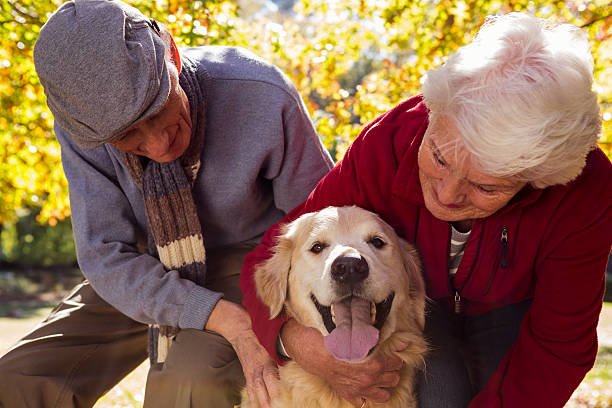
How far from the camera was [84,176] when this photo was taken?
2281 millimetres

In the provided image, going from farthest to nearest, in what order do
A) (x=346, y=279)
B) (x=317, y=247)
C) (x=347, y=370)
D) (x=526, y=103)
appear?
(x=317, y=247)
(x=347, y=370)
(x=346, y=279)
(x=526, y=103)

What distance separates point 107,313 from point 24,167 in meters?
1.89

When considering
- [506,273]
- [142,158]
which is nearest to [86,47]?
[142,158]

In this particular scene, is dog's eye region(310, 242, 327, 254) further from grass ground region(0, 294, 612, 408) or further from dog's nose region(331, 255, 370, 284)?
grass ground region(0, 294, 612, 408)

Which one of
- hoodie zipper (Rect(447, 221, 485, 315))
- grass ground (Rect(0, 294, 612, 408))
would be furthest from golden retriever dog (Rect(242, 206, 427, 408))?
grass ground (Rect(0, 294, 612, 408))

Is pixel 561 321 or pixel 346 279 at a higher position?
pixel 346 279

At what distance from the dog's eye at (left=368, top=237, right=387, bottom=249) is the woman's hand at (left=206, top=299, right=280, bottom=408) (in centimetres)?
57

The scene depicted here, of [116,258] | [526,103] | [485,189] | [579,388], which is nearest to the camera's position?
[526,103]

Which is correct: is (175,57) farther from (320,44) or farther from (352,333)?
(320,44)

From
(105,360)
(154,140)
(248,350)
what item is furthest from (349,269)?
(105,360)

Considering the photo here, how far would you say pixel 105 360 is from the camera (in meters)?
2.42

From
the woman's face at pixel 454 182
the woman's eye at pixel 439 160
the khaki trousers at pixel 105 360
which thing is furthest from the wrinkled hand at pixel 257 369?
the woman's eye at pixel 439 160

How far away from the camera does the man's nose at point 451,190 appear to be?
1.59 m

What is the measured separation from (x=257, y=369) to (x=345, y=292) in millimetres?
520
